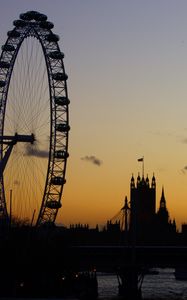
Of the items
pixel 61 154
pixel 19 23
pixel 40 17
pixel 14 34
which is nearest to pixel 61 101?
pixel 61 154

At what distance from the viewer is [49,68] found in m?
76.6

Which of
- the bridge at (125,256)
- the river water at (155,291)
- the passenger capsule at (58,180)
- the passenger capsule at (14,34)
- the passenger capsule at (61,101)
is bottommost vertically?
the river water at (155,291)

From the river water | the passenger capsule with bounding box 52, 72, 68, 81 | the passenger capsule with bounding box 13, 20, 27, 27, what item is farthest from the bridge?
the passenger capsule with bounding box 13, 20, 27, 27

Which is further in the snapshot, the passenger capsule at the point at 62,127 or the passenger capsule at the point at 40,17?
the passenger capsule at the point at 62,127

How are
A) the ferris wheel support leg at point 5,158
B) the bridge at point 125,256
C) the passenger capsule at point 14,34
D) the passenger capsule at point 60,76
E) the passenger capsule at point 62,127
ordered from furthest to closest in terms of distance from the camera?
1. the bridge at point 125,256
2. the passenger capsule at point 62,127
3. the passenger capsule at point 60,76
4. the passenger capsule at point 14,34
5. the ferris wheel support leg at point 5,158

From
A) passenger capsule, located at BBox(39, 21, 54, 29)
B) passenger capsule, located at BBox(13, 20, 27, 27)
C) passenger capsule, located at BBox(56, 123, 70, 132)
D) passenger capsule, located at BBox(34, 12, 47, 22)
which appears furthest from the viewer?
passenger capsule, located at BBox(56, 123, 70, 132)

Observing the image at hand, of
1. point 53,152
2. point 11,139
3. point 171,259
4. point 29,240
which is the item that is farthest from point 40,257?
point 171,259

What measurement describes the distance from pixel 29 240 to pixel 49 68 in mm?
14922

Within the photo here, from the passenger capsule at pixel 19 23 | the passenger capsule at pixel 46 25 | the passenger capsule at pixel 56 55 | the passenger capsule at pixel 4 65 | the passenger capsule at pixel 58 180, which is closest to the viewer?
the passenger capsule at pixel 19 23

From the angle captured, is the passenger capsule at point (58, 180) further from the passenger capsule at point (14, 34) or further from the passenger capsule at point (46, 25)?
the passenger capsule at point (46, 25)

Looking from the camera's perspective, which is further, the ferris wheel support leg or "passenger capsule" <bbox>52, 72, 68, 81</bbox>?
"passenger capsule" <bbox>52, 72, 68, 81</bbox>

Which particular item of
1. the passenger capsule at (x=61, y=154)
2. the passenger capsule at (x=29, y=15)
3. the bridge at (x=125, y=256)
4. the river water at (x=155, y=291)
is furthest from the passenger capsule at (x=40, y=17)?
the river water at (x=155, y=291)

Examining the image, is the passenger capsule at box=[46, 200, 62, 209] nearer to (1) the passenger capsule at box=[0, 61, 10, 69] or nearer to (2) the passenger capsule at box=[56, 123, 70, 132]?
(2) the passenger capsule at box=[56, 123, 70, 132]

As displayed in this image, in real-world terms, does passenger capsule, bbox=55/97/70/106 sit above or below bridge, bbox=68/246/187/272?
above
